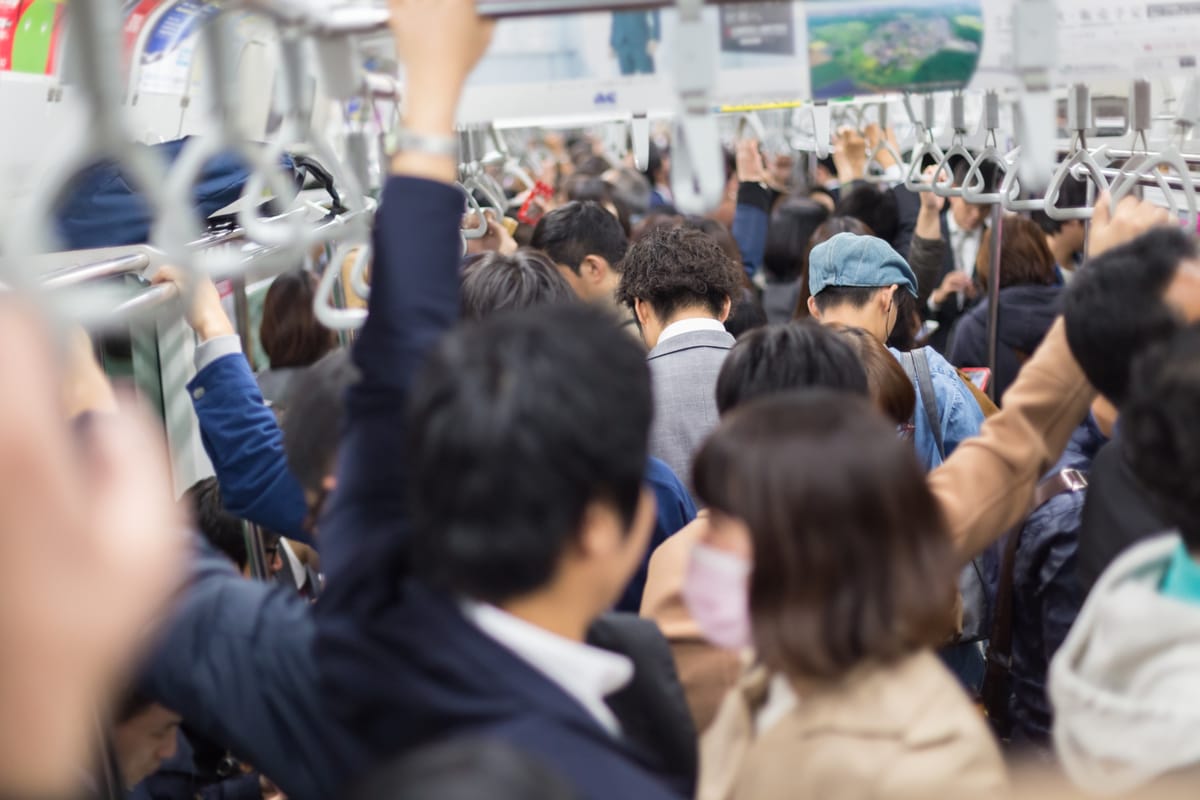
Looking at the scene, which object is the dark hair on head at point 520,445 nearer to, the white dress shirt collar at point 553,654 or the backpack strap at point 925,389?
the white dress shirt collar at point 553,654

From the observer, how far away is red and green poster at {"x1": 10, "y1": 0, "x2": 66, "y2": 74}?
308 cm

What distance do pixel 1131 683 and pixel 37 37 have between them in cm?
299

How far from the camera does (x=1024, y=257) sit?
13.9 ft

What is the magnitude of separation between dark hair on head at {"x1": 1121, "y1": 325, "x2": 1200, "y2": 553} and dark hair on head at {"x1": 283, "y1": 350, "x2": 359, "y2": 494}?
1052 mm

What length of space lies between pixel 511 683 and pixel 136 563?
0.41 m

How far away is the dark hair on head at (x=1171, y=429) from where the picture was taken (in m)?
1.29

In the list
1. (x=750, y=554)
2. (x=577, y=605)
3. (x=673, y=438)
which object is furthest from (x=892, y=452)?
(x=673, y=438)

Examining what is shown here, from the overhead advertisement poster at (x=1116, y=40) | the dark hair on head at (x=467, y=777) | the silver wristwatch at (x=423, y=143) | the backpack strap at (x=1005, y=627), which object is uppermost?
the overhead advertisement poster at (x=1116, y=40)

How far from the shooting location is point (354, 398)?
142 cm

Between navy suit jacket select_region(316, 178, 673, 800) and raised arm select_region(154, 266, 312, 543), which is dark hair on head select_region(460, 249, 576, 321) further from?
navy suit jacket select_region(316, 178, 673, 800)

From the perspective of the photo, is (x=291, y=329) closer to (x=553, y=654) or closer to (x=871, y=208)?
(x=871, y=208)

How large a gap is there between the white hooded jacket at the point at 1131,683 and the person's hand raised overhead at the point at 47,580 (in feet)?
3.32

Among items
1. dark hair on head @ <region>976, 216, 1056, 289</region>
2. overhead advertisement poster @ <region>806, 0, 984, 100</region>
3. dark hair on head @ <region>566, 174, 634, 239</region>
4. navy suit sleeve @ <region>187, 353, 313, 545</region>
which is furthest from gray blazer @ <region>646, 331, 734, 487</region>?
dark hair on head @ <region>566, 174, 634, 239</region>

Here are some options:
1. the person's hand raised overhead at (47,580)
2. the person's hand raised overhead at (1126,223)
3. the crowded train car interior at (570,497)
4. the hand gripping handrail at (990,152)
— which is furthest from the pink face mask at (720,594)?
the hand gripping handrail at (990,152)
